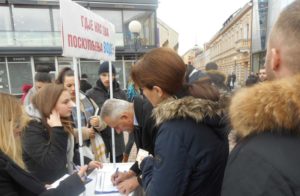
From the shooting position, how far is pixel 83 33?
2.39 m

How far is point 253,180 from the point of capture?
0.75m

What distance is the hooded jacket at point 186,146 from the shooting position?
1.27 m

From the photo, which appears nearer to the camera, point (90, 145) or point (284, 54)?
point (284, 54)

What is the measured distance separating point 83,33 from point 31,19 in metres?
14.4

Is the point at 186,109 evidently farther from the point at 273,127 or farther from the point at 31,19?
the point at 31,19

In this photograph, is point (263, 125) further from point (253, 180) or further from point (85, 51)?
point (85, 51)

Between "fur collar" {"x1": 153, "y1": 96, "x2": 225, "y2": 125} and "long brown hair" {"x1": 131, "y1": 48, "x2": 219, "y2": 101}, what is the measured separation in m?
0.07

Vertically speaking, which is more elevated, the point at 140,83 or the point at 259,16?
the point at 259,16

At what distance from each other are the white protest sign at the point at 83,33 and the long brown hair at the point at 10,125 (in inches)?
28.4

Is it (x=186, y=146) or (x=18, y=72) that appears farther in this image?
(x=18, y=72)

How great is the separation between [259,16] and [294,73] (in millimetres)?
27250

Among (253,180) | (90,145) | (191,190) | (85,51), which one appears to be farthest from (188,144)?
(90,145)

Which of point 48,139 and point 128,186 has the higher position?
point 48,139

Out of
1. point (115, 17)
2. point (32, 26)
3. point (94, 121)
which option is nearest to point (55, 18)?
point (32, 26)
